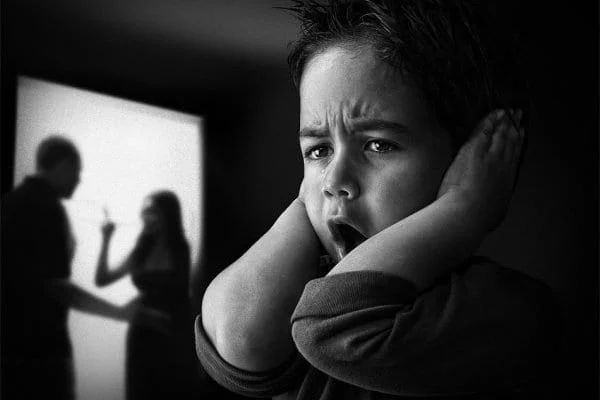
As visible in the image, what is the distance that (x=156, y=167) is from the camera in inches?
25.4

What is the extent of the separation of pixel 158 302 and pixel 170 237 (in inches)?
2.5

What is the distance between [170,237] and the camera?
645 mm

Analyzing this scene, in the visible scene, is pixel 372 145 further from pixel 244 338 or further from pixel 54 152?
pixel 54 152

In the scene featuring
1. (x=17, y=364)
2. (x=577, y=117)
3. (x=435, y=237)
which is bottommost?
(x=17, y=364)

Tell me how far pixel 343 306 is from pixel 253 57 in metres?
0.34

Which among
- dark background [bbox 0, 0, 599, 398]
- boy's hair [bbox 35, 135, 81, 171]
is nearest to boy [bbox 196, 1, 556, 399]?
dark background [bbox 0, 0, 599, 398]

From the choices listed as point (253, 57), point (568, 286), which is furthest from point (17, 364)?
point (568, 286)

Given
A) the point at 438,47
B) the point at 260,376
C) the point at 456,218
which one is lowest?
the point at 260,376

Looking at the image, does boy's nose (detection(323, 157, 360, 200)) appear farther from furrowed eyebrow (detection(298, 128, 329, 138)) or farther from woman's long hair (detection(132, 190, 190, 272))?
woman's long hair (detection(132, 190, 190, 272))

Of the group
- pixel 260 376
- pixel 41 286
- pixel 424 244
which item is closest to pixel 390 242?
pixel 424 244

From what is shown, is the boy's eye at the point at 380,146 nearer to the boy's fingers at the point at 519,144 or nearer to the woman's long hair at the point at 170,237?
the boy's fingers at the point at 519,144

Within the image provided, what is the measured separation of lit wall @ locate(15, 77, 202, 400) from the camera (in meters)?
0.63

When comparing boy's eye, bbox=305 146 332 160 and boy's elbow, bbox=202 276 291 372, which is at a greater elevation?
boy's eye, bbox=305 146 332 160

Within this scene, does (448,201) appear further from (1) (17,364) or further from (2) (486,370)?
(1) (17,364)
